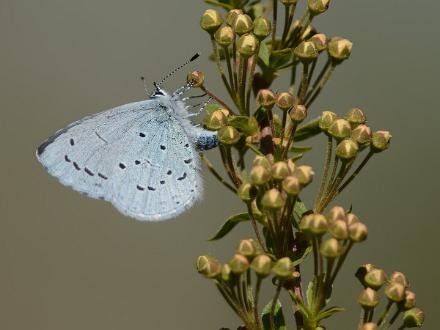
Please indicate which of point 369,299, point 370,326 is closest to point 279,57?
point 369,299

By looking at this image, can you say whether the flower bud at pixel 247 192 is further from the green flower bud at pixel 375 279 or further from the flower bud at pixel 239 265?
the green flower bud at pixel 375 279

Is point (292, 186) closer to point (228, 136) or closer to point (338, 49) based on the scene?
point (228, 136)

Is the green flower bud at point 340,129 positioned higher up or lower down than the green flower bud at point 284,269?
higher up

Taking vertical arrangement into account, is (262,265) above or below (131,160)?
below

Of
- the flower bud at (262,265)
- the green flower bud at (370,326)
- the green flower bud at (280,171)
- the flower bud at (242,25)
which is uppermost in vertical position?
the flower bud at (242,25)

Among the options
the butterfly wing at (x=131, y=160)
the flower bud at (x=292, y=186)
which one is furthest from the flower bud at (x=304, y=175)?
the butterfly wing at (x=131, y=160)
